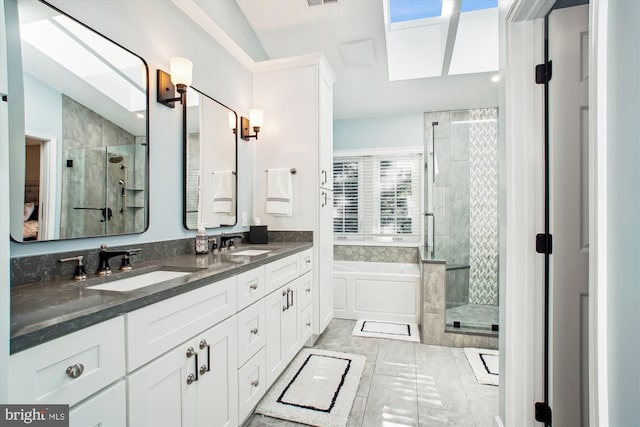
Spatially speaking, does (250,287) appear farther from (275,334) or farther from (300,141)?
(300,141)

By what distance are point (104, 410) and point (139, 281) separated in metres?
0.69

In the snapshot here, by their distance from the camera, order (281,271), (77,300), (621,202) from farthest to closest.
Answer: (281,271)
(77,300)
(621,202)

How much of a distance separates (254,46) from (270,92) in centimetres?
53

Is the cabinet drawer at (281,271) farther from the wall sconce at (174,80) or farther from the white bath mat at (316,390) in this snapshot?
the wall sconce at (174,80)

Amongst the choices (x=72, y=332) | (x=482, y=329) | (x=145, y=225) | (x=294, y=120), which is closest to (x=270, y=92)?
(x=294, y=120)

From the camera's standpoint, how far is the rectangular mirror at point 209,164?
205 cm

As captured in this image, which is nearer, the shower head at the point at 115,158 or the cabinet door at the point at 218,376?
the cabinet door at the point at 218,376


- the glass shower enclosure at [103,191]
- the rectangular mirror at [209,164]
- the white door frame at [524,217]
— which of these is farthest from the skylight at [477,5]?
the glass shower enclosure at [103,191]

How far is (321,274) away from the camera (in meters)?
2.90

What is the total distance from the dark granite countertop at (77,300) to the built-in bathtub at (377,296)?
2.11m

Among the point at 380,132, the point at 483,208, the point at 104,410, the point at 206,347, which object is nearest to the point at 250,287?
the point at 206,347

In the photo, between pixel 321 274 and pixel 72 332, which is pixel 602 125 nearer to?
pixel 72 332

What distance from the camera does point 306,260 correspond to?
2623 millimetres

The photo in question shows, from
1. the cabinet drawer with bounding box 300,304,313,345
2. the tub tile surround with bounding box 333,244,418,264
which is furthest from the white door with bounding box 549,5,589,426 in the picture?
the tub tile surround with bounding box 333,244,418,264
